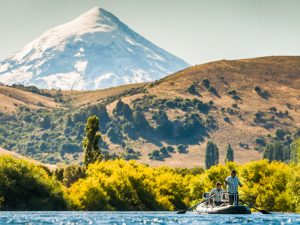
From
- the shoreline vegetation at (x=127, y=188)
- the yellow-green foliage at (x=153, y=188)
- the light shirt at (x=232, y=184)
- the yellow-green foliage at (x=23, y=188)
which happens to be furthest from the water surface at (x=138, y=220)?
the yellow-green foliage at (x=153, y=188)

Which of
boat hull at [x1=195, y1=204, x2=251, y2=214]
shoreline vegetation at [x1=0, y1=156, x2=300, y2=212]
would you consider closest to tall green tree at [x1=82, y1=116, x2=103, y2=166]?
shoreline vegetation at [x1=0, y1=156, x2=300, y2=212]

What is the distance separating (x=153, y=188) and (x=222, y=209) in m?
53.1

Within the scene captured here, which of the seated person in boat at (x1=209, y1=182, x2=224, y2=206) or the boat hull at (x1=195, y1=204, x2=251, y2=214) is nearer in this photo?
the boat hull at (x1=195, y1=204, x2=251, y2=214)

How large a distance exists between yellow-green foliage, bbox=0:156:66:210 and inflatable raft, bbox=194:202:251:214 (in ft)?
68.0

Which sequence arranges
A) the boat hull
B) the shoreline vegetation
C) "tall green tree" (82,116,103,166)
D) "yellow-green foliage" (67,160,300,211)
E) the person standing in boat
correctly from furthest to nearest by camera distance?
"tall green tree" (82,116,103,166) < "yellow-green foliage" (67,160,300,211) < the shoreline vegetation < the boat hull < the person standing in boat

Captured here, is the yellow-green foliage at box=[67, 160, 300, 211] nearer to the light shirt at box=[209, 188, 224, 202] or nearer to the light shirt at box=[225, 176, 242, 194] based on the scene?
the light shirt at box=[209, 188, 224, 202]

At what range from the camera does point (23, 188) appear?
299ft

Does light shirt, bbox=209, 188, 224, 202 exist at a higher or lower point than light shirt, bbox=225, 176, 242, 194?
lower

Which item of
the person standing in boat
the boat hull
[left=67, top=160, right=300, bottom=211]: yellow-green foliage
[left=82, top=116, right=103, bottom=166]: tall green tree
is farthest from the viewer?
[left=82, top=116, right=103, bottom=166]: tall green tree

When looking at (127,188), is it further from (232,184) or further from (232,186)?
(232,184)

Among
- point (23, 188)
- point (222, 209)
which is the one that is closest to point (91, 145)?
point (23, 188)

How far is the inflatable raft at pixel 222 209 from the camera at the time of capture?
76188 mm

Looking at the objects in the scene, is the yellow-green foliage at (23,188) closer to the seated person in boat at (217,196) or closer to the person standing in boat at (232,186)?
the seated person in boat at (217,196)

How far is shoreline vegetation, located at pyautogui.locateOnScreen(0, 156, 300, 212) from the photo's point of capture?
3597 inches
